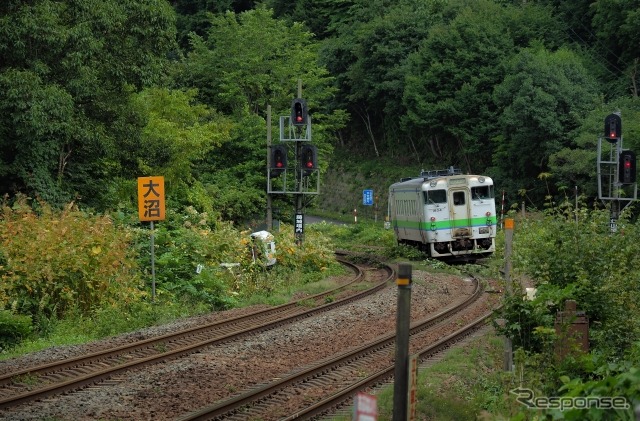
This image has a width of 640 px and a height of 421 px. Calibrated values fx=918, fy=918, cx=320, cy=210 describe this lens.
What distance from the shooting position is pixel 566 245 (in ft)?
39.9

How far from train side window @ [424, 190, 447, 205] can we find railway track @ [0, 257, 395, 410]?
30.9 feet

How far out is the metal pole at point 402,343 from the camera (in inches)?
270

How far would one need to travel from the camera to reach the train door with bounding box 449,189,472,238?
28.3 metres

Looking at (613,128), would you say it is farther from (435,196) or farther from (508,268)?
(508,268)

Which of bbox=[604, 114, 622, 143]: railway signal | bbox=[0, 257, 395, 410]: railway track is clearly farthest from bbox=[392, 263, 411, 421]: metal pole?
bbox=[604, 114, 622, 143]: railway signal

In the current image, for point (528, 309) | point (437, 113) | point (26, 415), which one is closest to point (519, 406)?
point (528, 309)

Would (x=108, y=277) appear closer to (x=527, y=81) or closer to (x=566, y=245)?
(x=566, y=245)

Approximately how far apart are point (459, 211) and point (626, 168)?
8958 millimetres

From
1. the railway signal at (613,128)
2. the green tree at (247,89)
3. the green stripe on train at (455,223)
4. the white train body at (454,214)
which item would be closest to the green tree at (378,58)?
the green tree at (247,89)

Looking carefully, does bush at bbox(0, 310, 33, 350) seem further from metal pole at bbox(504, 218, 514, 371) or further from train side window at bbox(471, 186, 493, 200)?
train side window at bbox(471, 186, 493, 200)

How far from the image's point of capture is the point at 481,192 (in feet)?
94.1

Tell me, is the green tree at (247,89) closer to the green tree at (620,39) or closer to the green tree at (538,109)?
the green tree at (538,109)

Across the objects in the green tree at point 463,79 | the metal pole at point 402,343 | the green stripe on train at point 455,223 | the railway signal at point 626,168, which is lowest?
the green stripe on train at point 455,223

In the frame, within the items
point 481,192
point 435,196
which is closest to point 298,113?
point 435,196
